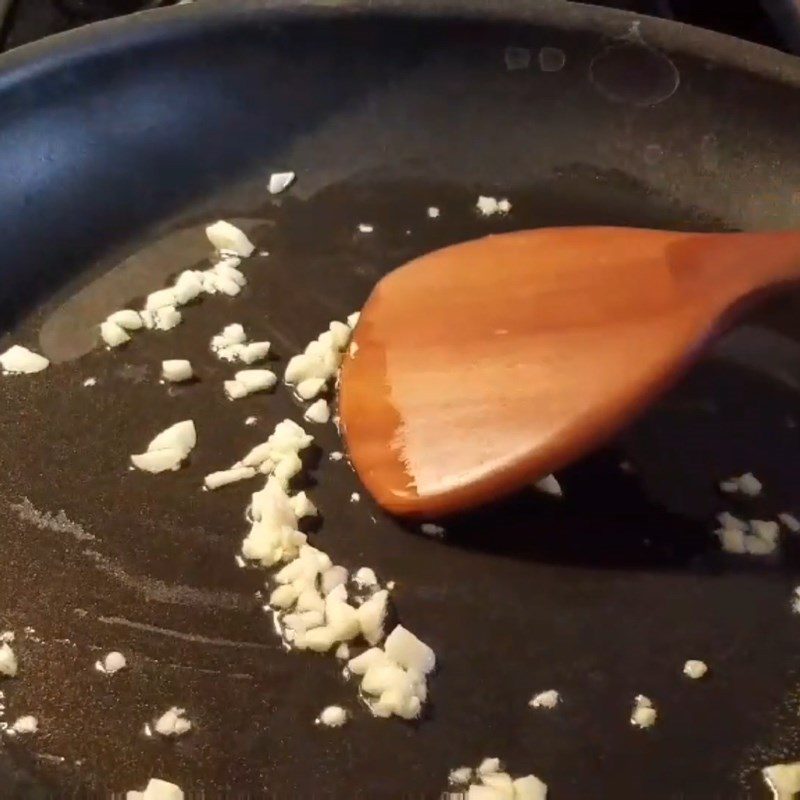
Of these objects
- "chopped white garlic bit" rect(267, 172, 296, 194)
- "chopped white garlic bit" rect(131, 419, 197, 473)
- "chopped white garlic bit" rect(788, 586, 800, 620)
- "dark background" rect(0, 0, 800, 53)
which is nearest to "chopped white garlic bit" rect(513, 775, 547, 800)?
"chopped white garlic bit" rect(788, 586, 800, 620)

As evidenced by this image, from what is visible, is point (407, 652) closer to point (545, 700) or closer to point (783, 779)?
point (545, 700)

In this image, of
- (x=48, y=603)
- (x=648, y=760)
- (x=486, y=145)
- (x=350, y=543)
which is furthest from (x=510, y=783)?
(x=486, y=145)

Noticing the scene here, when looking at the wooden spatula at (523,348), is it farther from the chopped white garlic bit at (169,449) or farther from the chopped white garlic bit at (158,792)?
the chopped white garlic bit at (158,792)

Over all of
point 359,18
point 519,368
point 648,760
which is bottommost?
point 648,760

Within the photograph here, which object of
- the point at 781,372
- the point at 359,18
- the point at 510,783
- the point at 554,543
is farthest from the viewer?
the point at 359,18

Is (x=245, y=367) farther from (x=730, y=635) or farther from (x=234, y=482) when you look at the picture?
(x=730, y=635)
